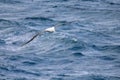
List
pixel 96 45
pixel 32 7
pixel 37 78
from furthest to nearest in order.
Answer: pixel 32 7, pixel 96 45, pixel 37 78

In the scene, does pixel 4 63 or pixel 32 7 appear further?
pixel 32 7

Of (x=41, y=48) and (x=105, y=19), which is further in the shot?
(x=105, y=19)

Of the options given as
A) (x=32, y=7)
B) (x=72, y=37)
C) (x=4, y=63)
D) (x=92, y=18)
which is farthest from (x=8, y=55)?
(x=32, y=7)

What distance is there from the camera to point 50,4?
25.9 m

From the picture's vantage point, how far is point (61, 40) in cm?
1844

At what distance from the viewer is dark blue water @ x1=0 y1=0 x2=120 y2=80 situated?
47.4ft

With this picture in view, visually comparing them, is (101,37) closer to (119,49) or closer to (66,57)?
(119,49)

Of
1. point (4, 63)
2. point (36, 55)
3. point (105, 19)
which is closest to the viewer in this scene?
point (4, 63)

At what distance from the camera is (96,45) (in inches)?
688

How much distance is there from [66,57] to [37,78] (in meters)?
2.52

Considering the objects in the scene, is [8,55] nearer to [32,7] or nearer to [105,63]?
[105,63]

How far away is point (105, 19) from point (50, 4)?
17.2ft

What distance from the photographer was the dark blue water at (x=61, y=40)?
47.4 feet

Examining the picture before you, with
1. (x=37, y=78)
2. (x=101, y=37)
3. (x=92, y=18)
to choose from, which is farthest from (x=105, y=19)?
(x=37, y=78)
